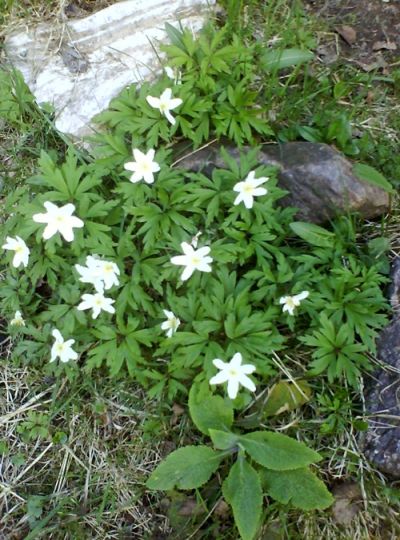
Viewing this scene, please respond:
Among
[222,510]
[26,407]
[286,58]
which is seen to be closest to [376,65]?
[286,58]

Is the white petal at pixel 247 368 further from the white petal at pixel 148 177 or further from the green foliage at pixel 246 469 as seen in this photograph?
the white petal at pixel 148 177

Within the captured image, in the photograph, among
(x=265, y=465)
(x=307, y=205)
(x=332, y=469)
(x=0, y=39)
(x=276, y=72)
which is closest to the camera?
(x=265, y=465)

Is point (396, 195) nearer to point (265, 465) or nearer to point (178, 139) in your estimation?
point (178, 139)

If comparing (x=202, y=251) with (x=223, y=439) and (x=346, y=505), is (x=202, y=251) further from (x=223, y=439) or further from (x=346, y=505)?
(x=346, y=505)

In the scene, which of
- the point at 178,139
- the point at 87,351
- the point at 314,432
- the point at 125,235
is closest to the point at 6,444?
the point at 87,351

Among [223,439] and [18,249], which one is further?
[18,249]

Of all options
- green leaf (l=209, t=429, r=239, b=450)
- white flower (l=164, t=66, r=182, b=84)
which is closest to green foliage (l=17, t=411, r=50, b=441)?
green leaf (l=209, t=429, r=239, b=450)

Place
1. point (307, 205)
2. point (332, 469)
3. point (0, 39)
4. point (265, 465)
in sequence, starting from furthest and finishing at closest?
point (0, 39) → point (307, 205) → point (332, 469) → point (265, 465)
